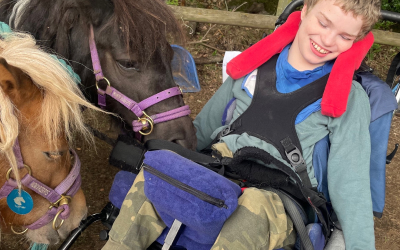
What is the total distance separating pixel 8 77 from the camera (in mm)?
1135

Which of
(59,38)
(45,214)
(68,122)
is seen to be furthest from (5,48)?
(45,214)

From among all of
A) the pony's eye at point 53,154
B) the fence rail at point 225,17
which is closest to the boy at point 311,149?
the pony's eye at point 53,154

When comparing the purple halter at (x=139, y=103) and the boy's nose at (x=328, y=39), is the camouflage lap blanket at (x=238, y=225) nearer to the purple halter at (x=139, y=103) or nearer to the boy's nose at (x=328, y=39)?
the purple halter at (x=139, y=103)

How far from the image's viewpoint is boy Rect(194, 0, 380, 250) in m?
1.36

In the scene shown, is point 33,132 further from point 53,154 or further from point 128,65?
point 128,65

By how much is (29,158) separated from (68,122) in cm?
21

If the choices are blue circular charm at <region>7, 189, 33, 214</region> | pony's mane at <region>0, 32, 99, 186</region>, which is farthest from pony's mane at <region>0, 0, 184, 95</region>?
blue circular charm at <region>7, 189, 33, 214</region>

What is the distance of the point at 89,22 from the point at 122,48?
0.25 m

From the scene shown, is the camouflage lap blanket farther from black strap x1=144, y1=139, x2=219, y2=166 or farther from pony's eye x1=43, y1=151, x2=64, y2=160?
pony's eye x1=43, y1=151, x2=64, y2=160

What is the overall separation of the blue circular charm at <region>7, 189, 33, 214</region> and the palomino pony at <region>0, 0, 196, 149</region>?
0.67 meters

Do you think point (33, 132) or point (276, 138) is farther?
point (276, 138)

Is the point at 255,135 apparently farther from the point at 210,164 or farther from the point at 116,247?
the point at 116,247

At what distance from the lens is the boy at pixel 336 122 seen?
4.46 feet

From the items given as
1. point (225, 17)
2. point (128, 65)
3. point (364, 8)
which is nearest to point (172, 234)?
point (128, 65)
